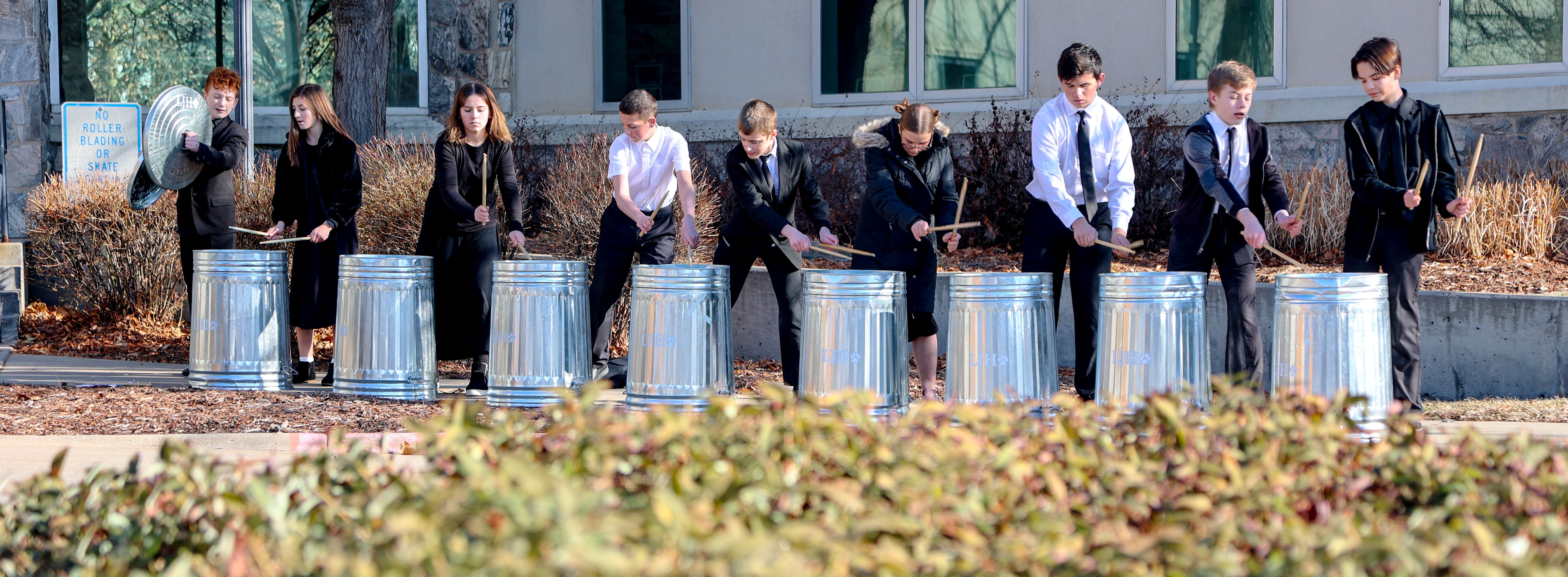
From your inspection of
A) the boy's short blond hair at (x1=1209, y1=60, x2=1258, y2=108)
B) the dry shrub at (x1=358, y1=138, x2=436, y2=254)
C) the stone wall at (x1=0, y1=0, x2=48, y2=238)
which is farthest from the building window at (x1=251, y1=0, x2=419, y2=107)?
the boy's short blond hair at (x1=1209, y1=60, x2=1258, y2=108)

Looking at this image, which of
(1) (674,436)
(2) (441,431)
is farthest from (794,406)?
(2) (441,431)

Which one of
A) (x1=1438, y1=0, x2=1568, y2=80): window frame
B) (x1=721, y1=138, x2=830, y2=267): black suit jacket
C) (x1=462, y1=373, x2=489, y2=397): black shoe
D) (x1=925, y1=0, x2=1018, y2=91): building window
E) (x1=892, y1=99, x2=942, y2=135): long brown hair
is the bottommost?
(x1=462, y1=373, x2=489, y2=397): black shoe

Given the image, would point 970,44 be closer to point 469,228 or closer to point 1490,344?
point 1490,344

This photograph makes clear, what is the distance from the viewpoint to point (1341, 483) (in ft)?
7.93

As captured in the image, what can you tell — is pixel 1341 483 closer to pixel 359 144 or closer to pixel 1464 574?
pixel 1464 574

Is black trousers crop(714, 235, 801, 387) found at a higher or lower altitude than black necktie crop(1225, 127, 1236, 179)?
lower

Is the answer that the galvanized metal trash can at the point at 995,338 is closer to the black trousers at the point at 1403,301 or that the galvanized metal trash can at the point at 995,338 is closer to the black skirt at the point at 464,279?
the black trousers at the point at 1403,301

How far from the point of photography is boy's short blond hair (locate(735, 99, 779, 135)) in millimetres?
6359

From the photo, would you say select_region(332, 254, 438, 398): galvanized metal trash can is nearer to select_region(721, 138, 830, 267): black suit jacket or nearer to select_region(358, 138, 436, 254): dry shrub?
select_region(721, 138, 830, 267): black suit jacket

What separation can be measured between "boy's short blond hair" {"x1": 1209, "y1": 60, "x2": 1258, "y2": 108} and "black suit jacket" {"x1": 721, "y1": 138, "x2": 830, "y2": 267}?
1.86 metres

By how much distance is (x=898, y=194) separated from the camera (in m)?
6.11

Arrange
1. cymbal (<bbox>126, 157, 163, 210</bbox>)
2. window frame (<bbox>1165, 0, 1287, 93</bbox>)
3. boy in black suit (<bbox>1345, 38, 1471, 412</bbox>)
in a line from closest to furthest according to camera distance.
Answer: boy in black suit (<bbox>1345, 38, 1471, 412</bbox>) → cymbal (<bbox>126, 157, 163, 210</bbox>) → window frame (<bbox>1165, 0, 1287, 93</bbox>)

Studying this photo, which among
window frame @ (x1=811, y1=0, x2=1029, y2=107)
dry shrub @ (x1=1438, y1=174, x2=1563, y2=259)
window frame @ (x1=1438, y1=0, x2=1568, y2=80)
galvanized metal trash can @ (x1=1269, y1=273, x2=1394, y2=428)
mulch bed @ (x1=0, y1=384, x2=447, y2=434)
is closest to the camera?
galvanized metal trash can @ (x1=1269, y1=273, x2=1394, y2=428)

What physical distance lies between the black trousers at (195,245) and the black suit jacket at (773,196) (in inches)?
110
